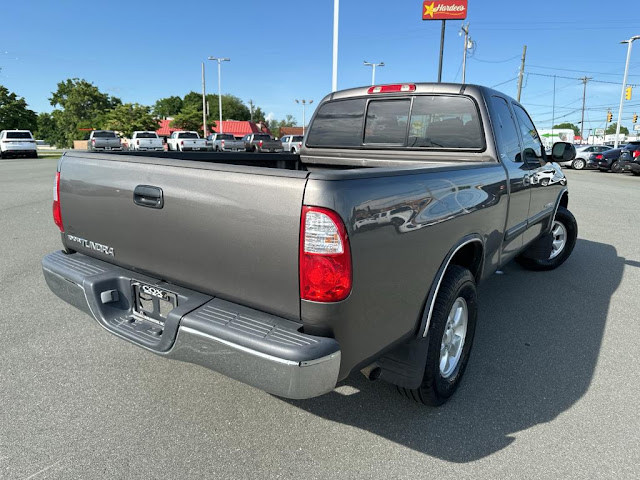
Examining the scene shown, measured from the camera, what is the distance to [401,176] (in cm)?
218

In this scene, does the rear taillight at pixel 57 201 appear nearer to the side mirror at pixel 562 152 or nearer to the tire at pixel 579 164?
the side mirror at pixel 562 152

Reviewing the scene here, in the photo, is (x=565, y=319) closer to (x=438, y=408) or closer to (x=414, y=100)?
(x=438, y=408)

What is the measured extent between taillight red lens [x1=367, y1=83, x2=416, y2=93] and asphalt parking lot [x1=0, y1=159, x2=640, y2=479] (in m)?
2.14

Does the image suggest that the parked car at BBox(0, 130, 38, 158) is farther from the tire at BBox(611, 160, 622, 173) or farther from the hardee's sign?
the tire at BBox(611, 160, 622, 173)

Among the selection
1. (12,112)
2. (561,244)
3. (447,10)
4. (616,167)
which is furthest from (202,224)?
(12,112)

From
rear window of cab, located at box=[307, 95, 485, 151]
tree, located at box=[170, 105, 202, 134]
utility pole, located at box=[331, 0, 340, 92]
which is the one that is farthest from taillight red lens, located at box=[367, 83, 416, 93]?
tree, located at box=[170, 105, 202, 134]

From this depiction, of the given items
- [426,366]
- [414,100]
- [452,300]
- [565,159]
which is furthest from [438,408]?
[565,159]

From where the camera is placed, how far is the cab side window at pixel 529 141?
4.25 meters

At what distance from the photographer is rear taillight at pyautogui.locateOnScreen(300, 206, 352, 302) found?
183cm

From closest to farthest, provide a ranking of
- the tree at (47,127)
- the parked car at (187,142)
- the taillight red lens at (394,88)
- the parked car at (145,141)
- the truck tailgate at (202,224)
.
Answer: the truck tailgate at (202,224) → the taillight red lens at (394,88) → the parked car at (145,141) → the parked car at (187,142) → the tree at (47,127)

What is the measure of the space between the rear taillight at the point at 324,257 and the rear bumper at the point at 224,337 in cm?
20

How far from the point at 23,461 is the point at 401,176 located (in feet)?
7.55

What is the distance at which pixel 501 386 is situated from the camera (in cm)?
304

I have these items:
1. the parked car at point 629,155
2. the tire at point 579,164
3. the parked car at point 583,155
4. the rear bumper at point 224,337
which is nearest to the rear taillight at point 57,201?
the rear bumper at point 224,337
